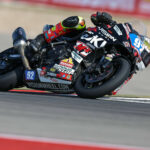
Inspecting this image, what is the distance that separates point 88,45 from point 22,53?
0.89 metres

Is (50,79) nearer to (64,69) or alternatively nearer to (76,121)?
(64,69)

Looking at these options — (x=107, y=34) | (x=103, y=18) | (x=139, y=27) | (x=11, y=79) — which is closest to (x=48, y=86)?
(x=11, y=79)

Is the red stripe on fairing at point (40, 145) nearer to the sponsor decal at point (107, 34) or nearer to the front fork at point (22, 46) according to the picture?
the sponsor decal at point (107, 34)

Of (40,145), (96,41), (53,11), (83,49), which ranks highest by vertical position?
(53,11)

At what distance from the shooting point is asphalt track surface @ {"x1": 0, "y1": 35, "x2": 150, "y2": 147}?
3.39m

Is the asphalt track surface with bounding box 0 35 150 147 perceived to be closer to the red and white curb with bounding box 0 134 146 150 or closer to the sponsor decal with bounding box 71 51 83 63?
the red and white curb with bounding box 0 134 146 150

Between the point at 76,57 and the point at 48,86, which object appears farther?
the point at 48,86

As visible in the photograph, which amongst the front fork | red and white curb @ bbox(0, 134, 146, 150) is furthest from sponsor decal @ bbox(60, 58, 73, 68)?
red and white curb @ bbox(0, 134, 146, 150)

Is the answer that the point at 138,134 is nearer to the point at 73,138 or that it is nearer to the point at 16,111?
the point at 73,138

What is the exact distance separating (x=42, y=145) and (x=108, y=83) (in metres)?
2.30

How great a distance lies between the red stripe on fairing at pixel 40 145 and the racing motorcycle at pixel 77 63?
2.14 m

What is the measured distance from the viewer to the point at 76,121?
3.90 meters

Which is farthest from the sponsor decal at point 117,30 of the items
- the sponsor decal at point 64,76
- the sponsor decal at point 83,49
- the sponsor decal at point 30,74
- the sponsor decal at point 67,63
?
the sponsor decal at point 30,74

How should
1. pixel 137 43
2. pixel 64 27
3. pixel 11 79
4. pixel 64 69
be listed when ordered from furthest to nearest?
pixel 11 79
pixel 64 27
pixel 64 69
pixel 137 43
